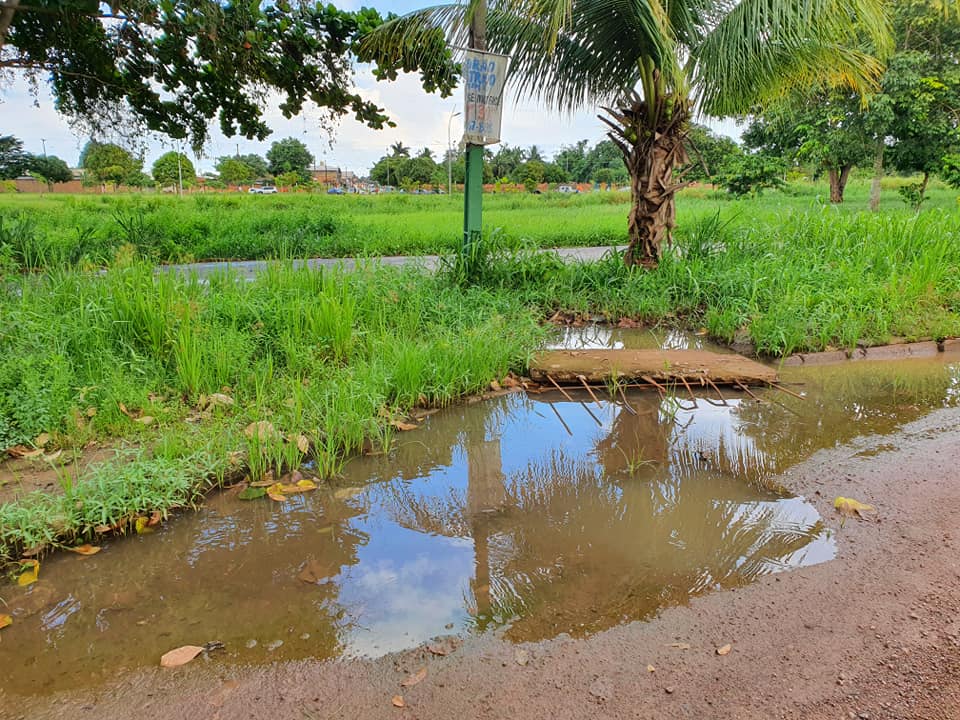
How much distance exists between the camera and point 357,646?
2.16m

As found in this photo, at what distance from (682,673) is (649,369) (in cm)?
316

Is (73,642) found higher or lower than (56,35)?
lower

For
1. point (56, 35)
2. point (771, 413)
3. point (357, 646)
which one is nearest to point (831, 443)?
point (771, 413)

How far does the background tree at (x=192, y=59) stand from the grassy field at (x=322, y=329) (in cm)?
209

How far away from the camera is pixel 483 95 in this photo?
6.49 metres

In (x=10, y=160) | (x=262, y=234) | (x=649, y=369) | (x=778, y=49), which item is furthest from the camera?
(x=10, y=160)

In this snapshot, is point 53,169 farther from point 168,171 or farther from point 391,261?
point 391,261

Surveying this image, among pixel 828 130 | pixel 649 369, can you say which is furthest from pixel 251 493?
pixel 828 130

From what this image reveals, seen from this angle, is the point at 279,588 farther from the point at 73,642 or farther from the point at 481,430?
the point at 481,430

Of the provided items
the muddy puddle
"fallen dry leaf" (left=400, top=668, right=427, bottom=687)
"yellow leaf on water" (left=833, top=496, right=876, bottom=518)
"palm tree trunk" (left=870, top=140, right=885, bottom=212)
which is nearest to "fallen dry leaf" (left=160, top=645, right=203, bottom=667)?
the muddy puddle

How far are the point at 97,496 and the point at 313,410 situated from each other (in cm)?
128

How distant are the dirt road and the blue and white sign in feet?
17.4

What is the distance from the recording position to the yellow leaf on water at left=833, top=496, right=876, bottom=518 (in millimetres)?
3020

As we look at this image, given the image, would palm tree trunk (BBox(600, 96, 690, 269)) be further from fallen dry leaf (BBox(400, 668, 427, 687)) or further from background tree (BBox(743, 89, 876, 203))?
background tree (BBox(743, 89, 876, 203))
